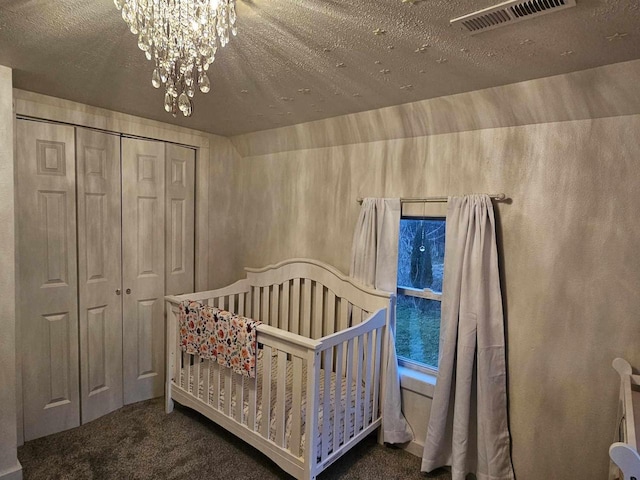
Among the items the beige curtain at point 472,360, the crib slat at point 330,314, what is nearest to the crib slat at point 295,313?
the crib slat at point 330,314

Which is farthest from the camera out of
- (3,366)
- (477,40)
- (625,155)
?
(3,366)

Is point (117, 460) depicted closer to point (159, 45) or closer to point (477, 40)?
point (159, 45)

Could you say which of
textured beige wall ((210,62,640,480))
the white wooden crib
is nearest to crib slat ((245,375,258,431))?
the white wooden crib

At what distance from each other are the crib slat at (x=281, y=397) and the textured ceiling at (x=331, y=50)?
144 centimetres

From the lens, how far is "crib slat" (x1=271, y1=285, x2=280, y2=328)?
9.60 ft

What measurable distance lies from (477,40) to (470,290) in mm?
1218

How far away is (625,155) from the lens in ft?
5.49

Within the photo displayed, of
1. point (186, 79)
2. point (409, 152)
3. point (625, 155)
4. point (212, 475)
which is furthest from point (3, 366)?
point (625, 155)

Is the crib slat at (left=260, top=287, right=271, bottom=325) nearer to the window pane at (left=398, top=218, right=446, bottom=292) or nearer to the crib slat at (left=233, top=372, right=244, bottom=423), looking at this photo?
the crib slat at (left=233, top=372, right=244, bottom=423)

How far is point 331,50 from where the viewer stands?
153cm

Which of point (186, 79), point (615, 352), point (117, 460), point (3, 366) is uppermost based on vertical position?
point (186, 79)

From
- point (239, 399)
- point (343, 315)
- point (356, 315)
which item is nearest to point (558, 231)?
point (356, 315)

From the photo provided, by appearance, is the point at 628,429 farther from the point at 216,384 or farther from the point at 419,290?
the point at 216,384

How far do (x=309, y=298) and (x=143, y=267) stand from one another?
4.23ft
